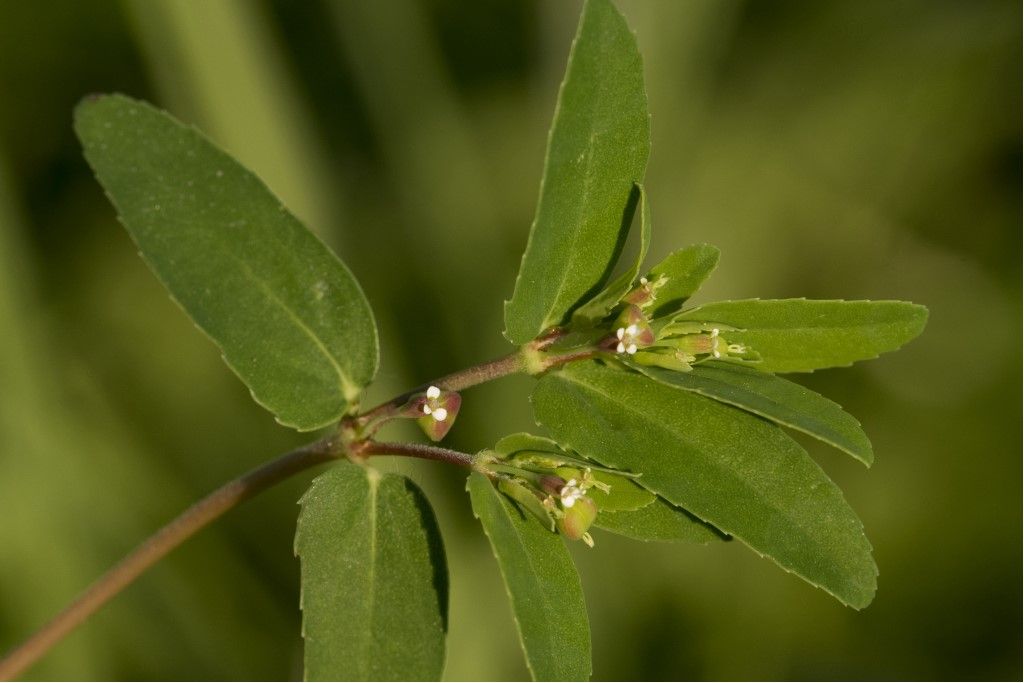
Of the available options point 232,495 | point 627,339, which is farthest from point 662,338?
point 232,495

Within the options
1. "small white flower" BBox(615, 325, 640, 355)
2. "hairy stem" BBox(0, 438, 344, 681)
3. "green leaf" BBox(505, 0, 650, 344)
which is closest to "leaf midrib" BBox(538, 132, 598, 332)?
"green leaf" BBox(505, 0, 650, 344)

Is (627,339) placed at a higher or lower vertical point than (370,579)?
higher

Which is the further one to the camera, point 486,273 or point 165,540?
point 486,273

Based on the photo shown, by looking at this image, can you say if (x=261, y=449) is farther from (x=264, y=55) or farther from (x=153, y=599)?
(x=264, y=55)

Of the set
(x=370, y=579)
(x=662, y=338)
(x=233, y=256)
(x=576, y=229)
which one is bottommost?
(x=370, y=579)

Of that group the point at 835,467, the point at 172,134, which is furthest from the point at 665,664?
the point at 172,134

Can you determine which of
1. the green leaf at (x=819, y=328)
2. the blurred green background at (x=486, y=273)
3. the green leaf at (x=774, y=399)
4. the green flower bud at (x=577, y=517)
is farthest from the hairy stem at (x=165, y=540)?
the blurred green background at (x=486, y=273)

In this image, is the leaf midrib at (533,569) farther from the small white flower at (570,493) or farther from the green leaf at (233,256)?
the green leaf at (233,256)

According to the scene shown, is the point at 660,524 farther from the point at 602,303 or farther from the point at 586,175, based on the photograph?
the point at 586,175
